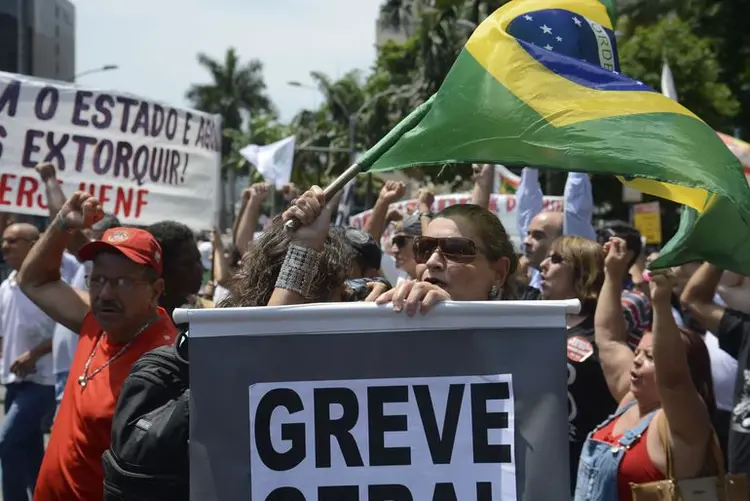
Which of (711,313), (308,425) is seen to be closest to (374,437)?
(308,425)

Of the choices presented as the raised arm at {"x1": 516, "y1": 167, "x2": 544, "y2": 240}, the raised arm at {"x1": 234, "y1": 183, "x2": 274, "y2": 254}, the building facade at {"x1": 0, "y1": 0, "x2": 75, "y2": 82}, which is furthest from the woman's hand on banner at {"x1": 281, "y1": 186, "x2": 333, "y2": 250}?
the building facade at {"x1": 0, "y1": 0, "x2": 75, "y2": 82}

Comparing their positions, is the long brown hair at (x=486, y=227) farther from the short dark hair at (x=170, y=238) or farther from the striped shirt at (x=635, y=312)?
the striped shirt at (x=635, y=312)

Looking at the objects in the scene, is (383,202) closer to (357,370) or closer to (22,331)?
(22,331)

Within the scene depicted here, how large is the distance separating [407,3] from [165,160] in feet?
111

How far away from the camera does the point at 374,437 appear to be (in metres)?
2.51

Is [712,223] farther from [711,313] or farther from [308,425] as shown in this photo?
[711,313]

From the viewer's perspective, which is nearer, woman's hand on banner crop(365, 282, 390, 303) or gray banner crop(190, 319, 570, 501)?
gray banner crop(190, 319, 570, 501)

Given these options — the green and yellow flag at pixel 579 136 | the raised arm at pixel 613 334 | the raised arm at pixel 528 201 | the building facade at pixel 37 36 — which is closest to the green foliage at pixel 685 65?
the building facade at pixel 37 36

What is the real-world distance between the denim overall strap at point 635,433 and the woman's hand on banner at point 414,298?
1541 millimetres

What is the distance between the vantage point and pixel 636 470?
3.76 m

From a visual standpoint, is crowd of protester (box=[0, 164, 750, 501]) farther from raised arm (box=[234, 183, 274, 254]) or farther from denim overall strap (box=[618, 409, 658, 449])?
raised arm (box=[234, 183, 274, 254])

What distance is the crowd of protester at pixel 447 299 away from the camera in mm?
2980

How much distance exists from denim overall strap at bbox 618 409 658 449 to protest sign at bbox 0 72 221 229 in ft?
13.2

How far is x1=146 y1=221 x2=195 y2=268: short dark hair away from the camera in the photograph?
452 centimetres
